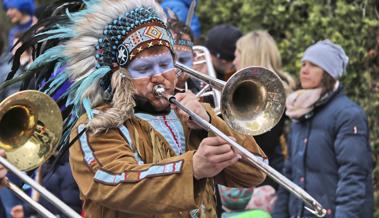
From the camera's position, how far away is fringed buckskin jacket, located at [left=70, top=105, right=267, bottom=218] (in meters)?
Answer: 3.82

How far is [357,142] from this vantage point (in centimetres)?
592

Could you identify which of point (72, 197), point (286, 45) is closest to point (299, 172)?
point (72, 197)

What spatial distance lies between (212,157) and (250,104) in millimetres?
435

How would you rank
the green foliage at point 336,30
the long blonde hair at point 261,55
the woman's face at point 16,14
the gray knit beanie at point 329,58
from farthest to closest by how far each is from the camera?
the woman's face at point 16,14, the green foliage at point 336,30, the long blonde hair at point 261,55, the gray knit beanie at point 329,58

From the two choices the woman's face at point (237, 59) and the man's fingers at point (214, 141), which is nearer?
the man's fingers at point (214, 141)

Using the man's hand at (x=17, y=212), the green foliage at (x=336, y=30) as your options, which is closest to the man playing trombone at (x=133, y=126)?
the man's hand at (x=17, y=212)

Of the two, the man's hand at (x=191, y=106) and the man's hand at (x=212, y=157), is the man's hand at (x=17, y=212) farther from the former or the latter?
the man's hand at (x=212, y=157)

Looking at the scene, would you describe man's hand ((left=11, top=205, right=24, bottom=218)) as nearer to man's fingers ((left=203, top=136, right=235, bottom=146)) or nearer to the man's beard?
the man's beard

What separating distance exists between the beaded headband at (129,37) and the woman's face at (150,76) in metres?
0.04

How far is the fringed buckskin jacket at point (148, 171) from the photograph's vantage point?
3822mm

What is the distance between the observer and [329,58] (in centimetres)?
626

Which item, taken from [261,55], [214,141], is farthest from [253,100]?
[261,55]

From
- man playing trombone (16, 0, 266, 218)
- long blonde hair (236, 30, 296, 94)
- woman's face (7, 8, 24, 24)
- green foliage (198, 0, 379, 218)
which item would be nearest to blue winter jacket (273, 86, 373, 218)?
long blonde hair (236, 30, 296, 94)

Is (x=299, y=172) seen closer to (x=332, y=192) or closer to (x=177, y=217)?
(x=332, y=192)
